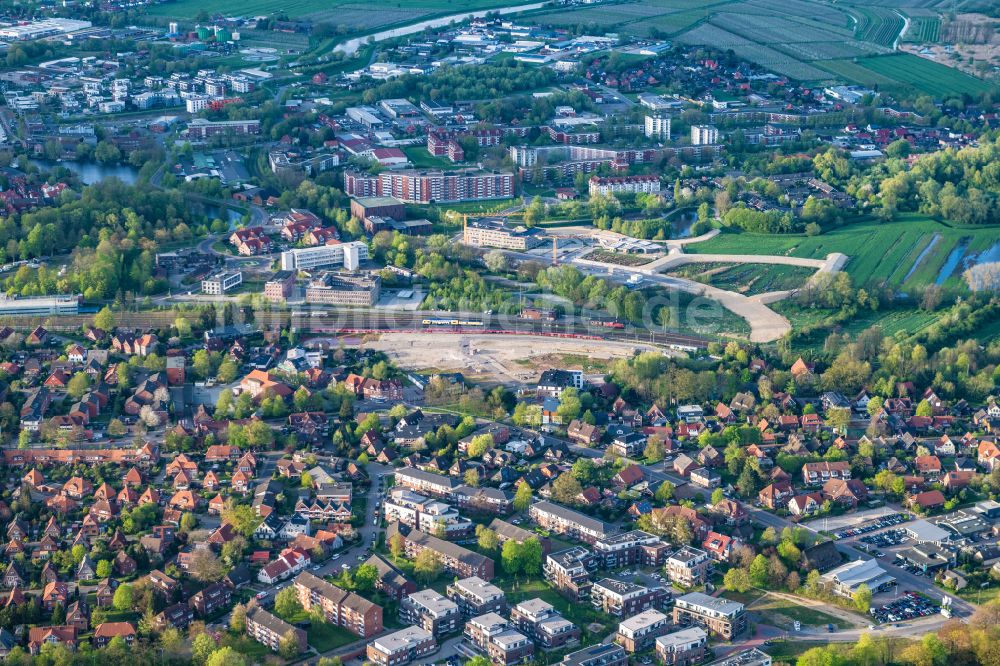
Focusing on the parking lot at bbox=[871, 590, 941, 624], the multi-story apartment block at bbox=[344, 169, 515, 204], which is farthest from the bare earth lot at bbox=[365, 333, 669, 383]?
the multi-story apartment block at bbox=[344, 169, 515, 204]

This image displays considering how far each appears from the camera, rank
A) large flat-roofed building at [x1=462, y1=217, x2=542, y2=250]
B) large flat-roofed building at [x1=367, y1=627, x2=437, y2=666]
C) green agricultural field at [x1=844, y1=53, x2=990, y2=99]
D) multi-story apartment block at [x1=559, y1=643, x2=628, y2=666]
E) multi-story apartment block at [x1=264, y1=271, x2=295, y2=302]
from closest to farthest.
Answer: multi-story apartment block at [x1=559, y1=643, x2=628, y2=666] → large flat-roofed building at [x1=367, y1=627, x2=437, y2=666] → multi-story apartment block at [x1=264, y1=271, x2=295, y2=302] → large flat-roofed building at [x1=462, y1=217, x2=542, y2=250] → green agricultural field at [x1=844, y1=53, x2=990, y2=99]

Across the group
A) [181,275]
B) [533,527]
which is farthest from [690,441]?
[181,275]

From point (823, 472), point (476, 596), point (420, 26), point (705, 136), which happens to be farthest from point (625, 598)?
point (420, 26)

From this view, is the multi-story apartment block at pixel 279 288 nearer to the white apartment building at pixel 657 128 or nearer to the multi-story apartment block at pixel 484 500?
the multi-story apartment block at pixel 484 500

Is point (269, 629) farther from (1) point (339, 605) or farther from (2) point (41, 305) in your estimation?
(2) point (41, 305)

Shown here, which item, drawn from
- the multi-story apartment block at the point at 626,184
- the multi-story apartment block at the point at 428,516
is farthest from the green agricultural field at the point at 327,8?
the multi-story apartment block at the point at 428,516

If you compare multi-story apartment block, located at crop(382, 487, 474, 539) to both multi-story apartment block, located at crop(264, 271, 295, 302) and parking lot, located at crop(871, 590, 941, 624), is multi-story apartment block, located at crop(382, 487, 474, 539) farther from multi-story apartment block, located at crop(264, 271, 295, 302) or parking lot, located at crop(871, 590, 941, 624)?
multi-story apartment block, located at crop(264, 271, 295, 302)
